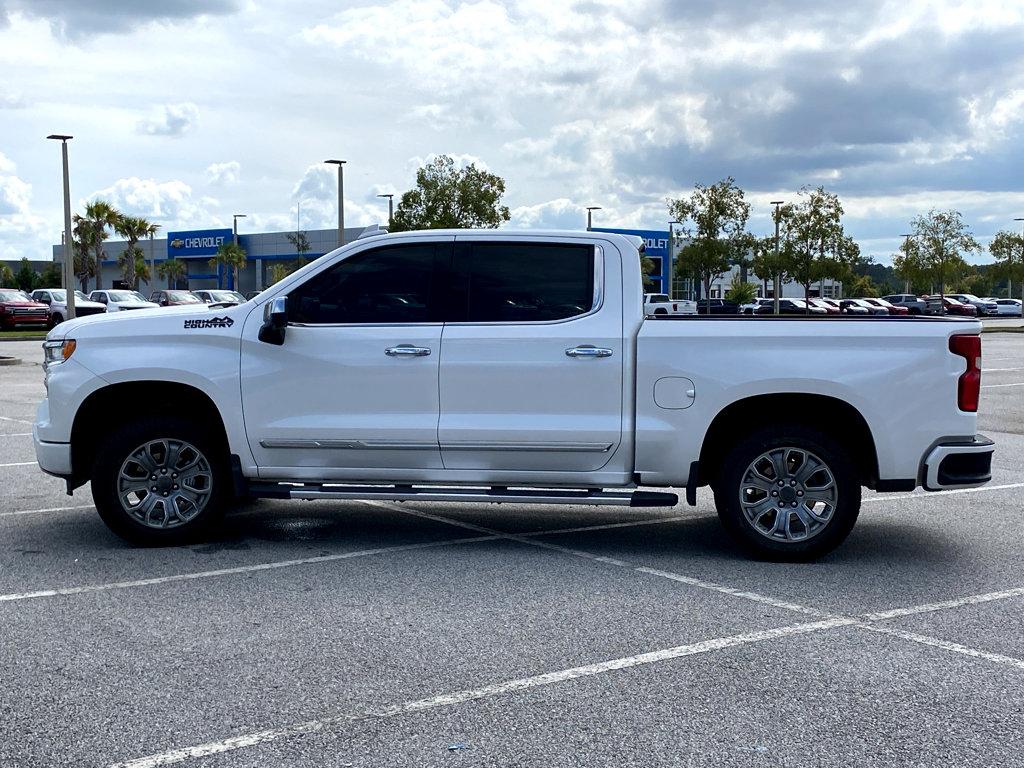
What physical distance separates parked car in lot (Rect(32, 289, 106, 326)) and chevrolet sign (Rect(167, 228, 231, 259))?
46.2m

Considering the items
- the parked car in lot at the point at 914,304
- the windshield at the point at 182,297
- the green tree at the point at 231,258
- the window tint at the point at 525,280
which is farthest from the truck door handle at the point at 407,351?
the green tree at the point at 231,258

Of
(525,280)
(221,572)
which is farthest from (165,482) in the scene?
(525,280)

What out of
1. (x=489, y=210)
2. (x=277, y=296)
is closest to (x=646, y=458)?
(x=277, y=296)

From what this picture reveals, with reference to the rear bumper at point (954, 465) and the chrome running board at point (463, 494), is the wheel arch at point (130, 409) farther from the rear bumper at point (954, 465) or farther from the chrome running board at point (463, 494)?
the rear bumper at point (954, 465)

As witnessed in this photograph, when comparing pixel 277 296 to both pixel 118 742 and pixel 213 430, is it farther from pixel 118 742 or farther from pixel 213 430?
pixel 118 742

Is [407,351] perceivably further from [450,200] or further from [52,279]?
[52,279]

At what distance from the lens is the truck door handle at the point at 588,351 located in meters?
6.85

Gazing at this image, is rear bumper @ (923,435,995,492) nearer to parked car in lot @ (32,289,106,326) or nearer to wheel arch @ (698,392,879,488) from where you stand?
wheel arch @ (698,392,879,488)

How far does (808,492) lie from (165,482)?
154 inches

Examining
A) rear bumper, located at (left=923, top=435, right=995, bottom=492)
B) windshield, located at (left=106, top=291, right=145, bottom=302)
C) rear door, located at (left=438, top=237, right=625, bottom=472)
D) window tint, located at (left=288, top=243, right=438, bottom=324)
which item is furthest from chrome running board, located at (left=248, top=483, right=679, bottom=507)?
windshield, located at (left=106, top=291, right=145, bottom=302)

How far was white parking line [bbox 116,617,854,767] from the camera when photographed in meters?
3.98

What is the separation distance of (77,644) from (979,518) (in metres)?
6.12

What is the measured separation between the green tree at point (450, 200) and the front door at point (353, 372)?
38825 millimetres

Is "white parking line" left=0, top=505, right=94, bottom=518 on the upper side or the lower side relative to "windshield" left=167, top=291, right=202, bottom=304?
lower
